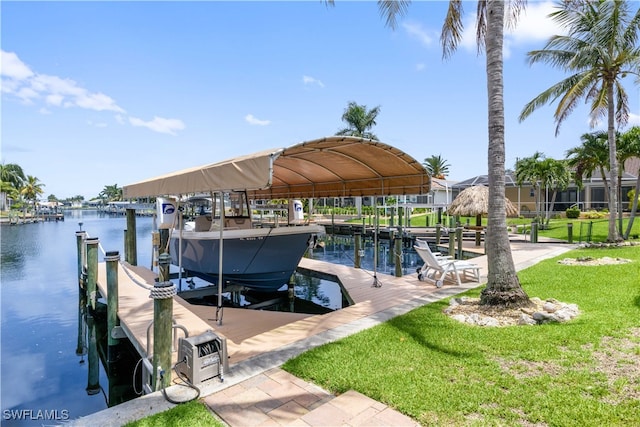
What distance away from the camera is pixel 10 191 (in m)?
64.1

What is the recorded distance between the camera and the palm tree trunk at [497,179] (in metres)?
6.53

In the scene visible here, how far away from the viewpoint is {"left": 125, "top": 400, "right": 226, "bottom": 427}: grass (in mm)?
3312

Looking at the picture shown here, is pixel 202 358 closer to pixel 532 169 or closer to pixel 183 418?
pixel 183 418

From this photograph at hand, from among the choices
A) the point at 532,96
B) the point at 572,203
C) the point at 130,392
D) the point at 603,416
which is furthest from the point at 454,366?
the point at 572,203

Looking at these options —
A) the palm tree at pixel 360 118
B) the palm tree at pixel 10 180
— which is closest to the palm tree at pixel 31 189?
the palm tree at pixel 10 180

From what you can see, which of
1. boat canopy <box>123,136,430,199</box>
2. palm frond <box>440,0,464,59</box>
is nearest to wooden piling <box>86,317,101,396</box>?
boat canopy <box>123,136,430,199</box>

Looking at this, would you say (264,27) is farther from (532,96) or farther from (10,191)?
(10,191)

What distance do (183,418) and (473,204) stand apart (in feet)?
62.3

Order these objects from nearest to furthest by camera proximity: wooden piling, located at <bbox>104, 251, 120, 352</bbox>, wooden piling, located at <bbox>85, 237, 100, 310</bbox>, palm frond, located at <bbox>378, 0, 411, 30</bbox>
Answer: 1. wooden piling, located at <bbox>104, 251, 120, 352</bbox>
2. wooden piling, located at <bbox>85, 237, 100, 310</bbox>
3. palm frond, located at <bbox>378, 0, 411, 30</bbox>

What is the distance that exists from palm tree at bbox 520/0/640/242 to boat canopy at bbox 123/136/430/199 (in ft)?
36.1

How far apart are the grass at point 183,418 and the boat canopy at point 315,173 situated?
256 cm

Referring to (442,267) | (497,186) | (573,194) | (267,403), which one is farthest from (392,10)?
(573,194)

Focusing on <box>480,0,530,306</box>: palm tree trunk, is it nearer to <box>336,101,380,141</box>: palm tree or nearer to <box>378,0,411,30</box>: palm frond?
<box>378,0,411,30</box>: palm frond

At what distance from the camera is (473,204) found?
1959 centimetres
